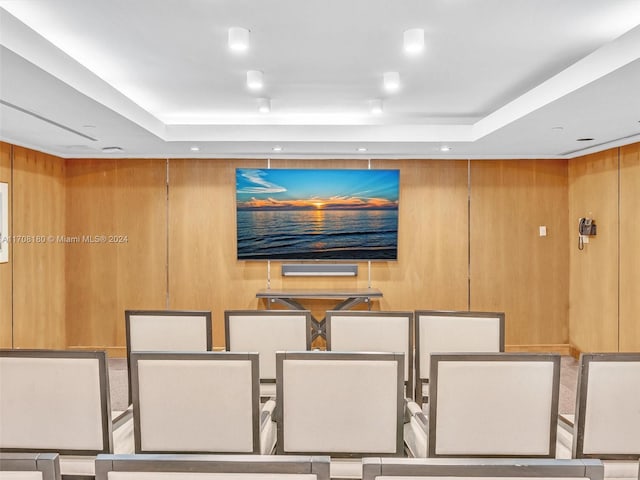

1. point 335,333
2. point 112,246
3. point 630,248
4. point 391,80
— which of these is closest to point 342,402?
point 335,333

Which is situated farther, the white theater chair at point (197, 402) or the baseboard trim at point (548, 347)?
the baseboard trim at point (548, 347)

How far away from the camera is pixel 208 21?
8.35 ft

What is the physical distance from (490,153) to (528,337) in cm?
234

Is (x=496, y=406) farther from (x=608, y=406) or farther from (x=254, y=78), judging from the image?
(x=254, y=78)

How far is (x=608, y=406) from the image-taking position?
1.83 m

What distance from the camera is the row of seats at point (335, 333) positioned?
107 inches

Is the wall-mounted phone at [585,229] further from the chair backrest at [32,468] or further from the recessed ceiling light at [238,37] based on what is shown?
the chair backrest at [32,468]

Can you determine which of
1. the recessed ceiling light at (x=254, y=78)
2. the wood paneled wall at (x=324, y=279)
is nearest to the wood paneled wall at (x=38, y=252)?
the wood paneled wall at (x=324, y=279)

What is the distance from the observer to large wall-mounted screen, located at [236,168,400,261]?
558 cm

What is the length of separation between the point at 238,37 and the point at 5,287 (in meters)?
3.58

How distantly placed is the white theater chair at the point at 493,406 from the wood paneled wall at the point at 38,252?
4536 millimetres

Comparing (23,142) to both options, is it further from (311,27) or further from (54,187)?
(311,27)

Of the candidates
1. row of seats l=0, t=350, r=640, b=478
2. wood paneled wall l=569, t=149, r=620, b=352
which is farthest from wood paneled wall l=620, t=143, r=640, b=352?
row of seats l=0, t=350, r=640, b=478

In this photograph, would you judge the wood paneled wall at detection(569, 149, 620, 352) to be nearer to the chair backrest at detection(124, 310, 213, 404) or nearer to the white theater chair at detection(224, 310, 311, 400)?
the white theater chair at detection(224, 310, 311, 400)
